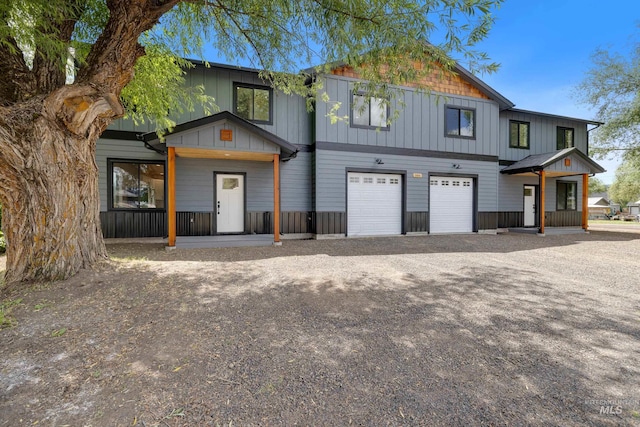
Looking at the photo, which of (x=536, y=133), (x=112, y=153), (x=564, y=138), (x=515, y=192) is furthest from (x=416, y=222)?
(x=112, y=153)

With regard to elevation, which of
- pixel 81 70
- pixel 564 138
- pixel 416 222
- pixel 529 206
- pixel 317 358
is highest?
pixel 564 138

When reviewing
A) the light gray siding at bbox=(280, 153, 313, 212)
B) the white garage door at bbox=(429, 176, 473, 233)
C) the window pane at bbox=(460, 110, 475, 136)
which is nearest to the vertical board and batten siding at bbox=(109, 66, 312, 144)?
the light gray siding at bbox=(280, 153, 313, 212)

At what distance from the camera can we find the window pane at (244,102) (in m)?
9.59

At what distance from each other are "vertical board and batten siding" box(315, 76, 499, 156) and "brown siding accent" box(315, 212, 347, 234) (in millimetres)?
2545

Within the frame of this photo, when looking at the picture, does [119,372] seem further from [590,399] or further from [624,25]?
[624,25]

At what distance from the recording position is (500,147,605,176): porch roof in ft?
36.9

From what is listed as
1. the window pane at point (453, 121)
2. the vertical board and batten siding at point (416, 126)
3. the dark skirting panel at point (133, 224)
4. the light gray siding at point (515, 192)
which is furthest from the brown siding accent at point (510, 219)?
the dark skirting panel at point (133, 224)

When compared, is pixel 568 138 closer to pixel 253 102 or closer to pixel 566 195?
pixel 566 195

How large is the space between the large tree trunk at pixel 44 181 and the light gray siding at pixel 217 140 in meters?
2.66

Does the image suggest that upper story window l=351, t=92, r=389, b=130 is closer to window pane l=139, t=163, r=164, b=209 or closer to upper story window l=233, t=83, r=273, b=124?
upper story window l=233, t=83, r=273, b=124

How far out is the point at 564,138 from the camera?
14273mm

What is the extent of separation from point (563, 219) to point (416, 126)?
971cm

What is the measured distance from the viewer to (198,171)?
9312mm

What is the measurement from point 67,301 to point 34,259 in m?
1.21
